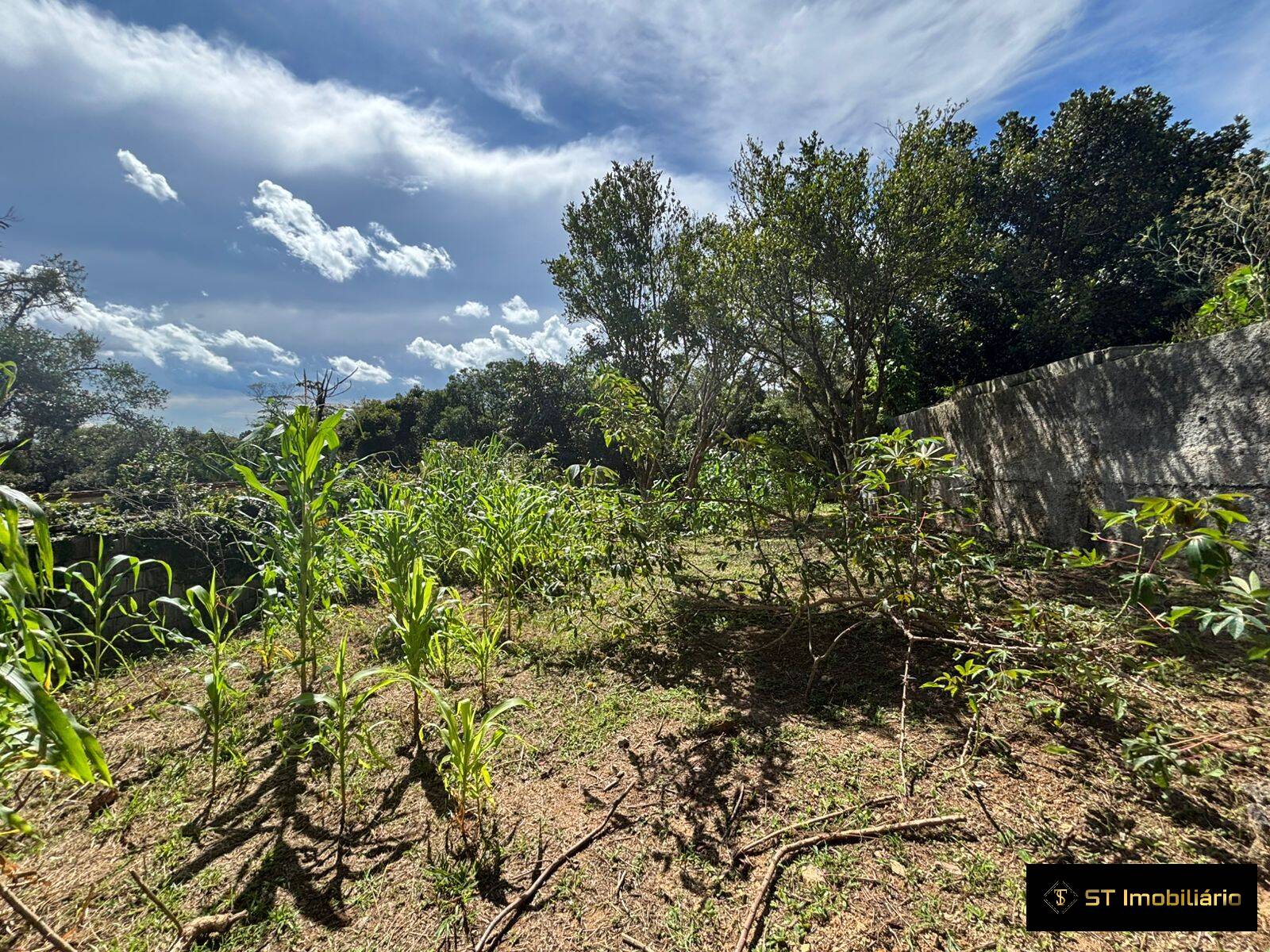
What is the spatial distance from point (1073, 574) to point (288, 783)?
4.01 m

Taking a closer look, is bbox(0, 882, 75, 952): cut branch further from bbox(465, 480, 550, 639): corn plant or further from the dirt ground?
bbox(465, 480, 550, 639): corn plant

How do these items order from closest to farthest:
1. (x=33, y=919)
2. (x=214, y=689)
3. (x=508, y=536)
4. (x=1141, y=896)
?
1. (x=33, y=919)
2. (x=1141, y=896)
3. (x=214, y=689)
4. (x=508, y=536)

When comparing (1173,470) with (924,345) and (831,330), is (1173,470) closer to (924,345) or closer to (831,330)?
(831,330)

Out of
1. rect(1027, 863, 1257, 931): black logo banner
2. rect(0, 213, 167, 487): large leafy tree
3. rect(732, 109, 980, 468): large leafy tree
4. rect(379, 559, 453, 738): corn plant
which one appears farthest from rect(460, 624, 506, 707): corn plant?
rect(0, 213, 167, 487): large leafy tree

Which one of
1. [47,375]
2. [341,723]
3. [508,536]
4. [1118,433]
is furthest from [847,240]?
[47,375]

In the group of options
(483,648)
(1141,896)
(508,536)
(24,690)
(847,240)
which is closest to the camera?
(24,690)

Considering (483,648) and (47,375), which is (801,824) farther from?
(47,375)

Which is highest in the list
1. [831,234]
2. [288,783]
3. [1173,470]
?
[831,234]

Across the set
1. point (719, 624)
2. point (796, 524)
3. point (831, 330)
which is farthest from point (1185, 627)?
point (831, 330)

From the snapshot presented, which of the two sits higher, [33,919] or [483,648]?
[483,648]

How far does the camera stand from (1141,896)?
1.02m

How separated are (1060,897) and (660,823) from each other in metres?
0.90

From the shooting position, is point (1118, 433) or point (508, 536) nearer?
point (508, 536)

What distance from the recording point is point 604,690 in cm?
201
